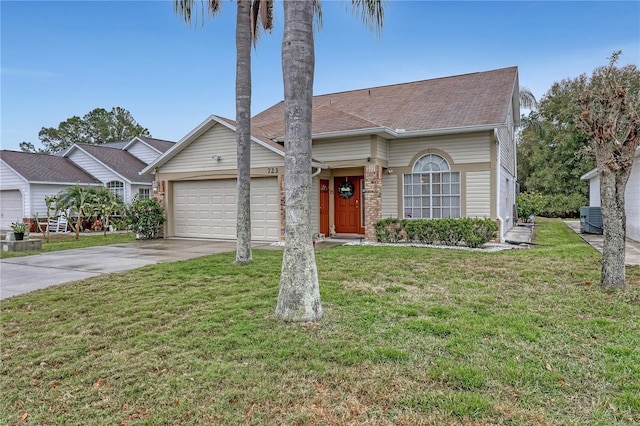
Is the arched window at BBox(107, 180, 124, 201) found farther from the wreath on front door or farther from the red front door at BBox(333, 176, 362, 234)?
the wreath on front door

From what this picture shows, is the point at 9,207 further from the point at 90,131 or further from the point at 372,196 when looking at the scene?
the point at 90,131

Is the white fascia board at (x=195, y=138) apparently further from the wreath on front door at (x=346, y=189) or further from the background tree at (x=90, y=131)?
the background tree at (x=90, y=131)

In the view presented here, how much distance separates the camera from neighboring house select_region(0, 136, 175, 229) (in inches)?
786

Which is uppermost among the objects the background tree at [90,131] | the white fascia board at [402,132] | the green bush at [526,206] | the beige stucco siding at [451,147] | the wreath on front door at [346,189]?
the background tree at [90,131]

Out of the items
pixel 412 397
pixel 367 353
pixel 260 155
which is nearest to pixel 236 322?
pixel 367 353

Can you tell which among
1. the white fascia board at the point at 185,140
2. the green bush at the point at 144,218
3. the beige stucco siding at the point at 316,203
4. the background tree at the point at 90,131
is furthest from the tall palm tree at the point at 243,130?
the background tree at the point at 90,131

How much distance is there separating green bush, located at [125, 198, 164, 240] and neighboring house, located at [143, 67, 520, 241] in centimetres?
58

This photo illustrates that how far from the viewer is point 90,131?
48.6 metres

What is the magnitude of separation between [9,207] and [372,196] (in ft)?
64.5

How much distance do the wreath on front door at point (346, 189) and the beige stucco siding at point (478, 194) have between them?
154 inches

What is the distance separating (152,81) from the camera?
64.8 ft

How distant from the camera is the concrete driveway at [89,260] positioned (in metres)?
7.63

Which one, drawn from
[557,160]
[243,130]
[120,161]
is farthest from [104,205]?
[557,160]

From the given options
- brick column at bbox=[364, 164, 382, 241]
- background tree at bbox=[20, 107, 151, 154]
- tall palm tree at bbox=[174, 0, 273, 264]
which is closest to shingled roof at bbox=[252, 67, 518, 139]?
brick column at bbox=[364, 164, 382, 241]
